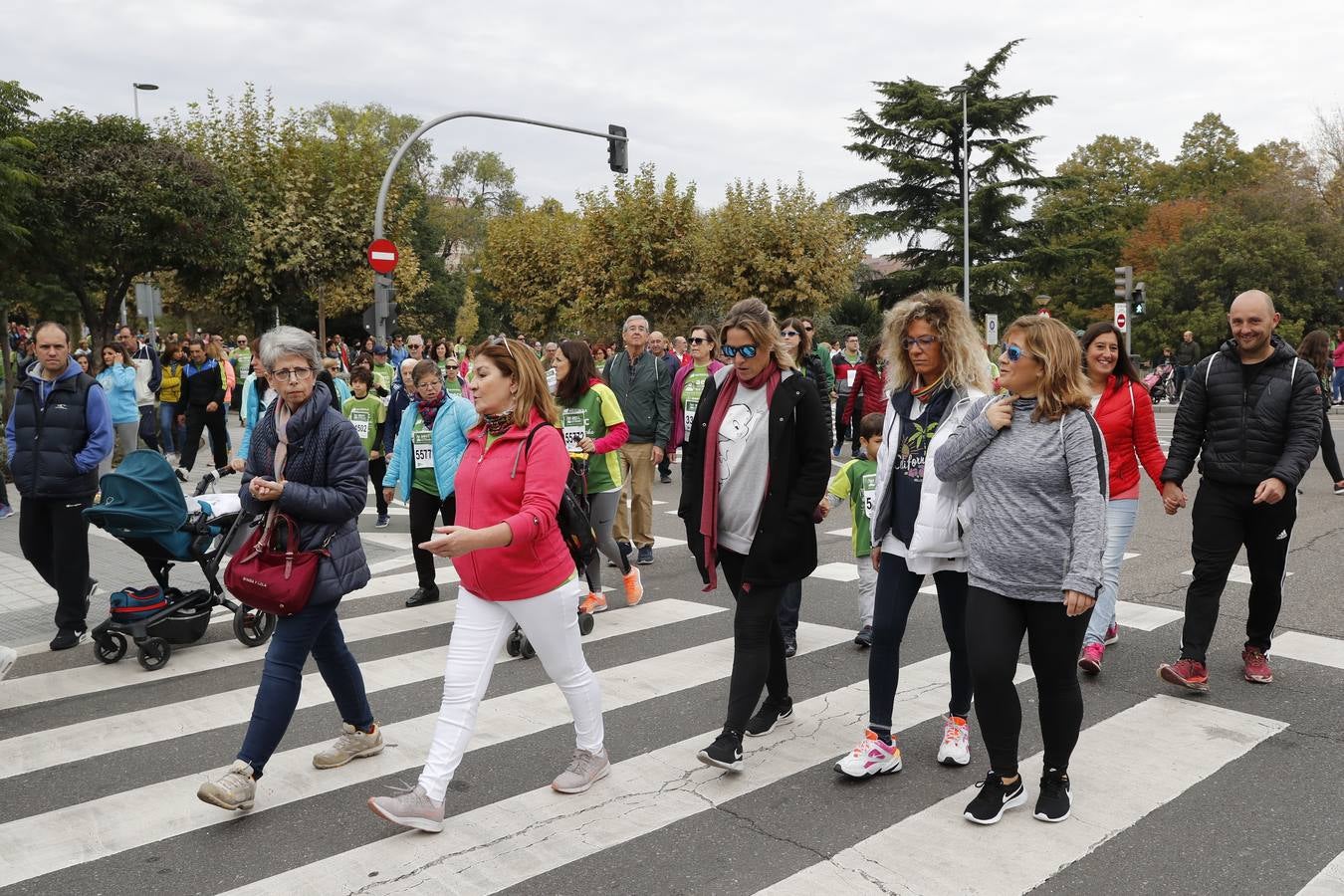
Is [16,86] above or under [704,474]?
above

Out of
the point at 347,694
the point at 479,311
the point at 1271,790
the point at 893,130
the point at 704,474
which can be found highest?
the point at 893,130

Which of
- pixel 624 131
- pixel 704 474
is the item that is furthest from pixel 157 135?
pixel 704 474

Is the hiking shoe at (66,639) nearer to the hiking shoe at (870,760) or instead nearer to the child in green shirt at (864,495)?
the child in green shirt at (864,495)

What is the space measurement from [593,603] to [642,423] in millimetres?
2397

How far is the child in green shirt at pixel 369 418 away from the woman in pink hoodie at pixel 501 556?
7.49 m

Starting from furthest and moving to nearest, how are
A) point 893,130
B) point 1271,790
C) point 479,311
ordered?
point 479,311, point 893,130, point 1271,790

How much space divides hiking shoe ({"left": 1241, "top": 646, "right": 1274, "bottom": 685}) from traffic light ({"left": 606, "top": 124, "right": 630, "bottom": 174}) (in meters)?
17.5

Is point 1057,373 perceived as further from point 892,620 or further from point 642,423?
point 642,423

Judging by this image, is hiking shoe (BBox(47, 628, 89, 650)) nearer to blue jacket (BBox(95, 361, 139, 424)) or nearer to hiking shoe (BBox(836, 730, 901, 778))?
hiking shoe (BBox(836, 730, 901, 778))

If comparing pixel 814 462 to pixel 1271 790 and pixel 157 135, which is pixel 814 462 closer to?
pixel 1271 790

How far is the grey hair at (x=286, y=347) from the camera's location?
4.18 m

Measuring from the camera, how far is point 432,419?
7.57 metres

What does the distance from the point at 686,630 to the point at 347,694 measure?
274cm

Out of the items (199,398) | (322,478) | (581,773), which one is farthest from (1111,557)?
(199,398)
